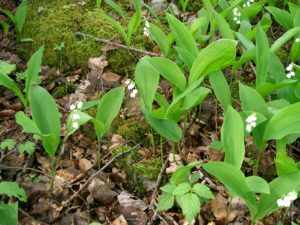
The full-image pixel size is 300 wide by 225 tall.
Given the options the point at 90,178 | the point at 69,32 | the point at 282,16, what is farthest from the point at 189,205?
the point at 69,32

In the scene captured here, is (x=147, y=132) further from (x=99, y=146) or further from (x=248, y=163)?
(x=248, y=163)

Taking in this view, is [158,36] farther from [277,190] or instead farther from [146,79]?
[277,190]

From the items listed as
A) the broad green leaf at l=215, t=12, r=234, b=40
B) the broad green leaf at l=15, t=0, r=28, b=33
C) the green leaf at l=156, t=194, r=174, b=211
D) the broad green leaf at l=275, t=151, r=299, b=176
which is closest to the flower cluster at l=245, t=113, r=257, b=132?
the broad green leaf at l=275, t=151, r=299, b=176

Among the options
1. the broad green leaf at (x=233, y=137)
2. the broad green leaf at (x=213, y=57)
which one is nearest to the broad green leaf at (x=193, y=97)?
the broad green leaf at (x=213, y=57)

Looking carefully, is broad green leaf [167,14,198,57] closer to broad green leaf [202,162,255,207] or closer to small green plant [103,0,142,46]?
small green plant [103,0,142,46]

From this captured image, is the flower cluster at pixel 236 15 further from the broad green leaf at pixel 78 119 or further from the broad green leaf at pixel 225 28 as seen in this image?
the broad green leaf at pixel 78 119
